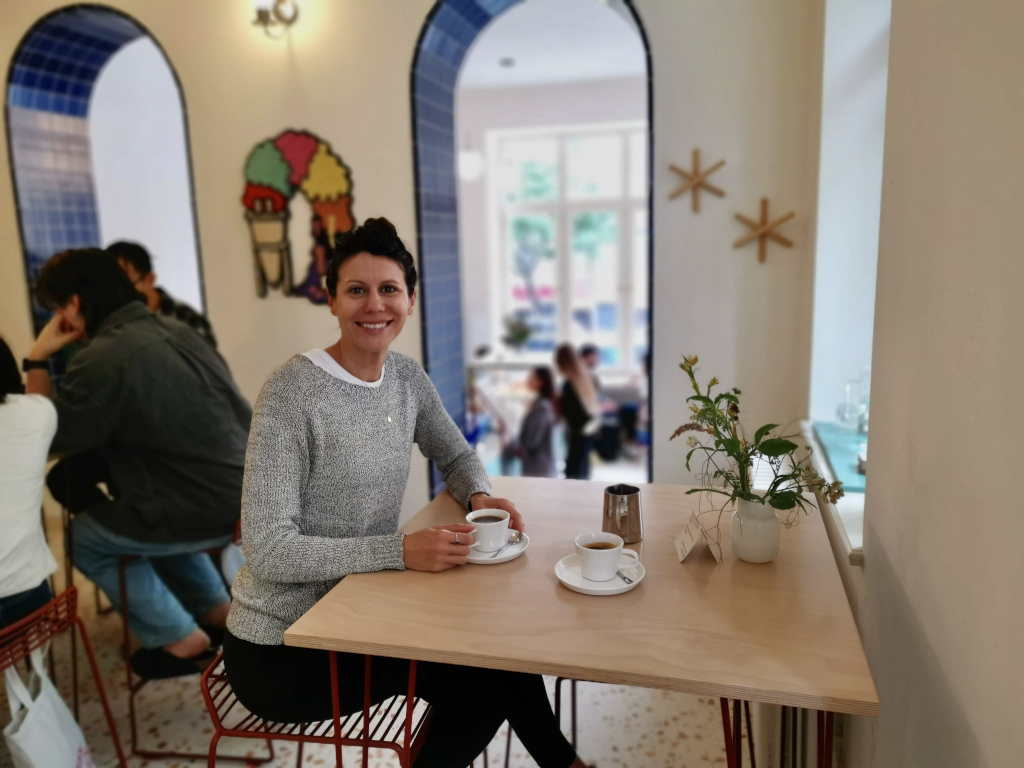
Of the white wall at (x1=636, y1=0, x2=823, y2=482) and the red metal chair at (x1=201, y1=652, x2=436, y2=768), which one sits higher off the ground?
the white wall at (x1=636, y1=0, x2=823, y2=482)

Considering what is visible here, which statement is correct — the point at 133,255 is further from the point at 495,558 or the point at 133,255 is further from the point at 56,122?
the point at 495,558

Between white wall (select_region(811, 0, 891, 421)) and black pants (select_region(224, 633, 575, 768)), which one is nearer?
black pants (select_region(224, 633, 575, 768))

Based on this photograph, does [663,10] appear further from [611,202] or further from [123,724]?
[611,202]

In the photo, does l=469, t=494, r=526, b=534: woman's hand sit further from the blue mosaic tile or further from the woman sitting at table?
the blue mosaic tile

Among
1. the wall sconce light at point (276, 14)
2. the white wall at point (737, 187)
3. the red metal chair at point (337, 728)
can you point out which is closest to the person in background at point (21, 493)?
the red metal chair at point (337, 728)

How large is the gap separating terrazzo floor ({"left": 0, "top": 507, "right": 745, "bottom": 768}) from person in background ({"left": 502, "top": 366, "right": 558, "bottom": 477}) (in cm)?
221

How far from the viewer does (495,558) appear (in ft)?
4.59

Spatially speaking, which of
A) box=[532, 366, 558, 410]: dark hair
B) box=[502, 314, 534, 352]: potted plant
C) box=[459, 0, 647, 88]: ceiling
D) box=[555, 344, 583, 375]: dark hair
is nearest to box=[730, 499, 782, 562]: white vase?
box=[555, 344, 583, 375]: dark hair

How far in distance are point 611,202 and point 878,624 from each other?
627 cm

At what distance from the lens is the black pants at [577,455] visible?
14.9ft

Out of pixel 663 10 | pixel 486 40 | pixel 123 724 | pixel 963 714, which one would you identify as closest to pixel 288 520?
pixel 963 714

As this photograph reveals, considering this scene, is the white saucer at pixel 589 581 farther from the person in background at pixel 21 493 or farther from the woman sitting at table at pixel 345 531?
the person in background at pixel 21 493

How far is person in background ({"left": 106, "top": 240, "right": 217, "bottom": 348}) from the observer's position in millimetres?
2768

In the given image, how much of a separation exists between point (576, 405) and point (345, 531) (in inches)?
119
